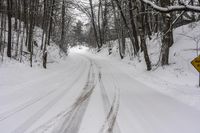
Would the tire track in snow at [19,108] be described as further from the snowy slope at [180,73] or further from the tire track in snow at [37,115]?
the snowy slope at [180,73]

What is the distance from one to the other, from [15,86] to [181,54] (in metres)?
9.91

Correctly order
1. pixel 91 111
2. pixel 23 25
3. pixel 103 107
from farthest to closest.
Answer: pixel 23 25 < pixel 103 107 < pixel 91 111

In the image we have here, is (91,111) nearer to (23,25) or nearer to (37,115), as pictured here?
(37,115)

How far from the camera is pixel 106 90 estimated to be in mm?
10742

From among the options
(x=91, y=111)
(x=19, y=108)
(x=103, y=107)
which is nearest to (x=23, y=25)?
(x=19, y=108)

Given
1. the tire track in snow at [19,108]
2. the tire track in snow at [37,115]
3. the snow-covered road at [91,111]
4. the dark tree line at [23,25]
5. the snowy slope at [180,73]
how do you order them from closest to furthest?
the tire track in snow at [37,115] < the snow-covered road at [91,111] < the tire track in snow at [19,108] < the snowy slope at [180,73] < the dark tree line at [23,25]

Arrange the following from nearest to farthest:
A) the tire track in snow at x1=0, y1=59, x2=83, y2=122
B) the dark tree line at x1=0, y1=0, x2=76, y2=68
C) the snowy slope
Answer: the tire track in snow at x1=0, y1=59, x2=83, y2=122
the snowy slope
the dark tree line at x1=0, y1=0, x2=76, y2=68

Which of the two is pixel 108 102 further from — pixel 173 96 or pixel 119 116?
pixel 173 96

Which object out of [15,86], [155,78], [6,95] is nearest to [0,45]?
[15,86]

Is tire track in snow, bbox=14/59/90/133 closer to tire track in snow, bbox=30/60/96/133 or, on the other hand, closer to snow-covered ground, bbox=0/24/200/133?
snow-covered ground, bbox=0/24/200/133

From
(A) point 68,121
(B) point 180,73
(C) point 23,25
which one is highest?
(C) point 23,25

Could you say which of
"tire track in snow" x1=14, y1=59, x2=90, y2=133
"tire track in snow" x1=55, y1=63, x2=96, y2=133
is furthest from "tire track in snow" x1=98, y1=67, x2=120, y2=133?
"tire track in snow" x1=14, y1=59, x2=90, y2=133

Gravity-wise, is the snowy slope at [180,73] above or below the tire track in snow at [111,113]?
above

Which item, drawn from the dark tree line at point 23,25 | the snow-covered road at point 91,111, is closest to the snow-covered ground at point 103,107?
the snow-covered road at point 91,111
